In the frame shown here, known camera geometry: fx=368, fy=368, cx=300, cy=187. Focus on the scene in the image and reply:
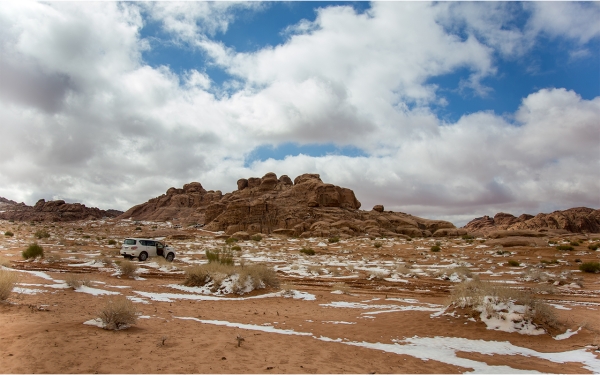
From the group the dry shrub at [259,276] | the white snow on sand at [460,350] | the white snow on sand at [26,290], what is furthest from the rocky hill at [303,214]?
the white snow on sand at [460,350]


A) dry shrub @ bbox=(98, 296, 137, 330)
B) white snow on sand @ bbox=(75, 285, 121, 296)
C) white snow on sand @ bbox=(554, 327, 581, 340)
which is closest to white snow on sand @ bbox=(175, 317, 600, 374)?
white snow on sand @ bbox=(554, 327, 581, 340)

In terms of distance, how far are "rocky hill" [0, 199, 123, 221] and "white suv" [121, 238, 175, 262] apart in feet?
320

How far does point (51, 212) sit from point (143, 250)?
4451 inches

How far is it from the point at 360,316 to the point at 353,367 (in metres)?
4.54

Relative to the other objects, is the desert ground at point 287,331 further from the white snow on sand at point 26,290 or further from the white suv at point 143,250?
the white suv at point 143,250

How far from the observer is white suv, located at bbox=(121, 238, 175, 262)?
25483 mm

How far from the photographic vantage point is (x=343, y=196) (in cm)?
9144

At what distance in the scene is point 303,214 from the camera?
7856 centimetres

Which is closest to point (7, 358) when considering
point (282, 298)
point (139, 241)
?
point (282, 298)

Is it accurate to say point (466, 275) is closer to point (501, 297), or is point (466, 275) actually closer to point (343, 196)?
point (501, 297)

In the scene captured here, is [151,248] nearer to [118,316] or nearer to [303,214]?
[118,316]

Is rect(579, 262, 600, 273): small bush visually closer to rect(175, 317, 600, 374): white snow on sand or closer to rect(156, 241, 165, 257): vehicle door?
rect(175, 317, 600, 374): white snow on sand

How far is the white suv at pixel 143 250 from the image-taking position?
25483 millimetres

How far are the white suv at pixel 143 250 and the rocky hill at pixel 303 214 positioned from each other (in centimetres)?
3734
